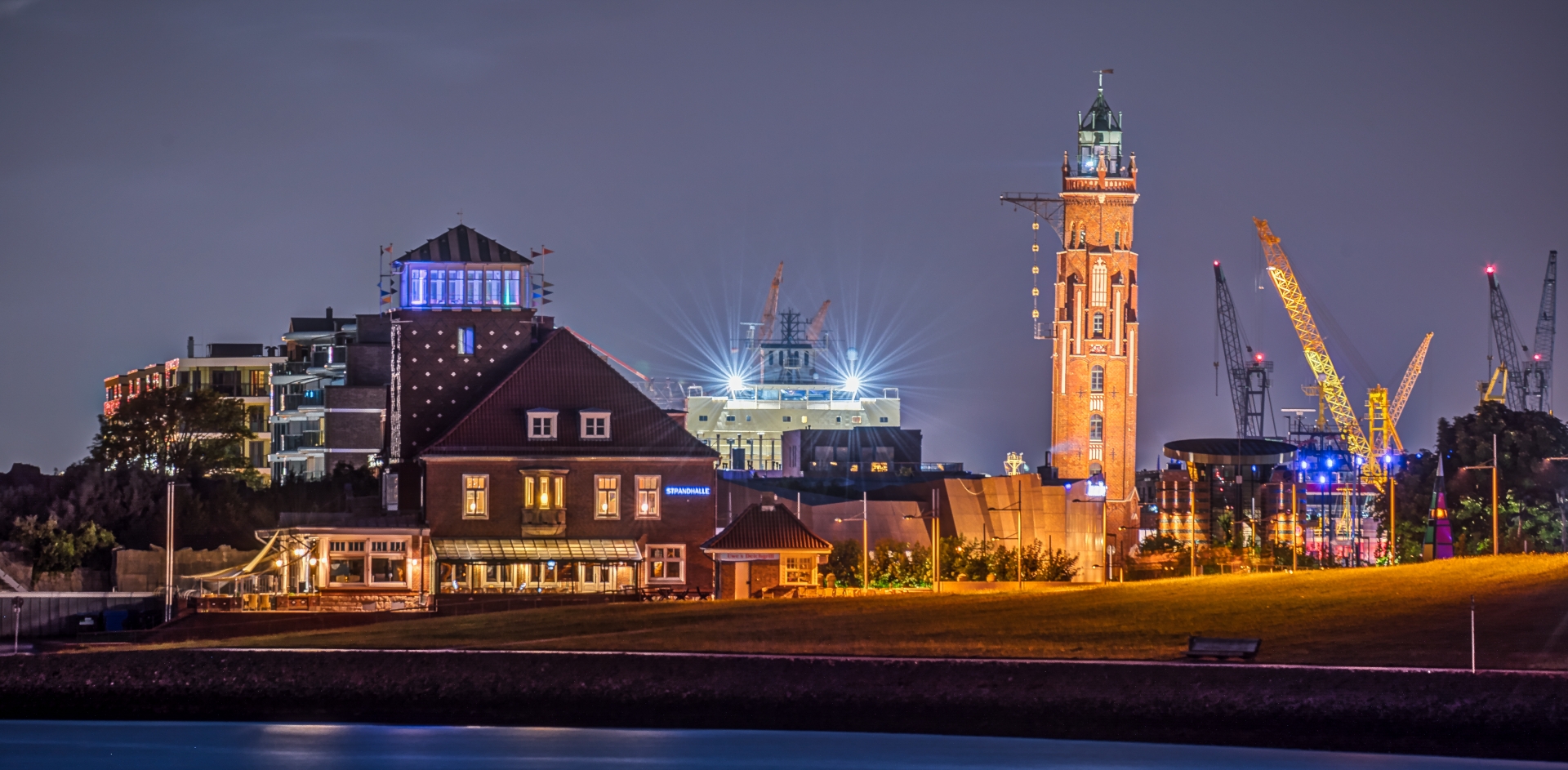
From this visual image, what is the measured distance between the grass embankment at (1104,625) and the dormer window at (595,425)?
13183 mm

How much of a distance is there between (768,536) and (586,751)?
86.2ft

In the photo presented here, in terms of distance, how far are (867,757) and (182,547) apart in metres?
44.7

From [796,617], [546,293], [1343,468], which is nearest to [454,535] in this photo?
[546,293]

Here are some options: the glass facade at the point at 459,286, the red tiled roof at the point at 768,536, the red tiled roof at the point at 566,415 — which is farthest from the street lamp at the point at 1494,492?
the glass facade at the point at 459,286

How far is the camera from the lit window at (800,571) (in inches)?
2598

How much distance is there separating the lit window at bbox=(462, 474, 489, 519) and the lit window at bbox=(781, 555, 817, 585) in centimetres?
1251

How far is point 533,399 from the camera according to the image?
73375 mm

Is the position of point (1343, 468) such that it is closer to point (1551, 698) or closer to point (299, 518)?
point (299, 518)

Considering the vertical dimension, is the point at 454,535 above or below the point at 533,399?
below

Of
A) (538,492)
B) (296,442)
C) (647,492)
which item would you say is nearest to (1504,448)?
(647,492)

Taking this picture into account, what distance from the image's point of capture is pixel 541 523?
71.6 metres

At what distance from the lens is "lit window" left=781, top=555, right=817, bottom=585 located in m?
66.0

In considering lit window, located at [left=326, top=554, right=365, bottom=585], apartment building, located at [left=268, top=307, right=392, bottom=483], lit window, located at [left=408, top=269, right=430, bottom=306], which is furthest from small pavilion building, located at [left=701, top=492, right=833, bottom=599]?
apartment building, located at [left=268, top=307, right=392, bottom=483]

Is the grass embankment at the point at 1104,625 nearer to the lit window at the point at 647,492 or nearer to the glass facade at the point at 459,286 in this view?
the lit window at the point at 647,492
